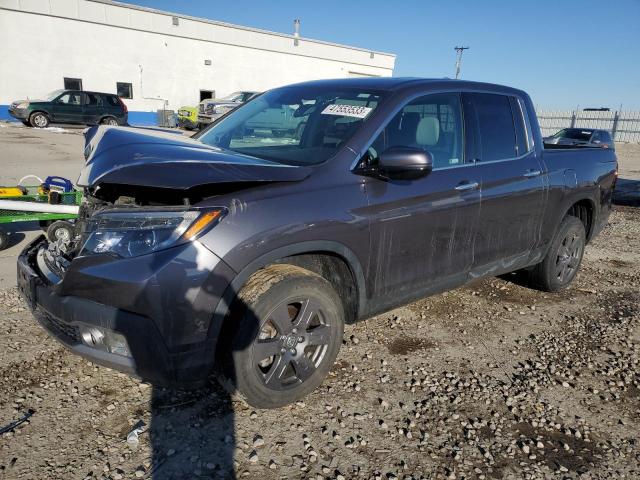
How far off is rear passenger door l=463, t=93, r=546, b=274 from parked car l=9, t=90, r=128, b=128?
21747mm

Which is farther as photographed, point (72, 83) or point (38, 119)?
point (72, 83)

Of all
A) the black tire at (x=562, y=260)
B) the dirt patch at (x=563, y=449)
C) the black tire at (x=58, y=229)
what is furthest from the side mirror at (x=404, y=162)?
the black tire at (x=58, y=229)

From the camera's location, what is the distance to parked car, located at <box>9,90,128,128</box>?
2139 cm

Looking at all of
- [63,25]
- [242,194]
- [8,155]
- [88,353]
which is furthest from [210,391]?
[63,25]

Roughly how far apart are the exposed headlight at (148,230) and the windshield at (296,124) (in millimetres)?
845

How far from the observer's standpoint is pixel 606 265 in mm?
5875

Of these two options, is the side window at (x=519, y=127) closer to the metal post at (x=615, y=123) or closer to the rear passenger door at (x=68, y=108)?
the rear passenger door at (x=68, y=108)

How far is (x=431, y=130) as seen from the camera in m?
3.38

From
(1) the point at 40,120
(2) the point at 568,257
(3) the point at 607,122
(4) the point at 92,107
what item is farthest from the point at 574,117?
(2) the point at 568,257

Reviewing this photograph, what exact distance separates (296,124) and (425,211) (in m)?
1.07

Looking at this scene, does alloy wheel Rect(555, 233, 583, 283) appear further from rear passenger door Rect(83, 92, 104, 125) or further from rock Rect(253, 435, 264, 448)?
rear passenger door Rect(83, 92, 104, 125)

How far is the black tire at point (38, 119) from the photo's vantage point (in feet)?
70.6

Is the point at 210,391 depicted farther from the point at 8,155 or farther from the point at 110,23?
the point at 110,23

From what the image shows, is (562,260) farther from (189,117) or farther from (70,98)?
(70,98)
